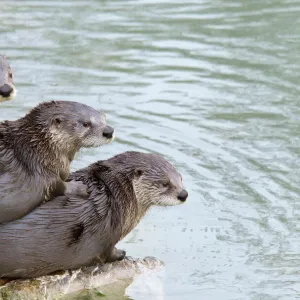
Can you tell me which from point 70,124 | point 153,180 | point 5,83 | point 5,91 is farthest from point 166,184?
point 5,83

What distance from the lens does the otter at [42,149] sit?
23.3 ft

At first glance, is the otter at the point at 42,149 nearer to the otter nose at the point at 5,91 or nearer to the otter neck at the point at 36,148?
the otter neck at the point at 36,148

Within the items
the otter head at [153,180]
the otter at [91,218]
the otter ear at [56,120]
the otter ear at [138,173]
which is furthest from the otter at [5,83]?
the otter ear at [138,173]

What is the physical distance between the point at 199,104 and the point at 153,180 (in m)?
3.59

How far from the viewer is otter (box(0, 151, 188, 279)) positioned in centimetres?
708

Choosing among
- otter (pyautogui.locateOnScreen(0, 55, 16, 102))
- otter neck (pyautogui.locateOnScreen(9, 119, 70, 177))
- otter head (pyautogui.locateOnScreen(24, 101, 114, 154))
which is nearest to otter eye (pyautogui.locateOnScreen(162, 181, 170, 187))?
otter head (pyautogui.locateOnScreen(24, 101, 114, 154))

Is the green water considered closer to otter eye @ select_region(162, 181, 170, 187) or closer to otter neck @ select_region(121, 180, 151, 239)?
otter neck @ select_region(121, 180, 151, 239)

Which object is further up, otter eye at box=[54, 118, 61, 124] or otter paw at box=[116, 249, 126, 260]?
otter eye at box=[54, 118, 61, 124]

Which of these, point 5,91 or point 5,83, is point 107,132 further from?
point 5,83

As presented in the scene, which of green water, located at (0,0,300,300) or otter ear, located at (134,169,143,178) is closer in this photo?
otter ear, located at (134,169,143,178)

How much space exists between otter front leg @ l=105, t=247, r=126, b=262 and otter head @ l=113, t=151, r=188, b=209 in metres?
0.34

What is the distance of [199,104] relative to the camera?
1094 cm

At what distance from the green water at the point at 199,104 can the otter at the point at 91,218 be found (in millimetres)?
636

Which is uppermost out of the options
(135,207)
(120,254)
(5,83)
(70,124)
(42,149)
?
(5,83)
